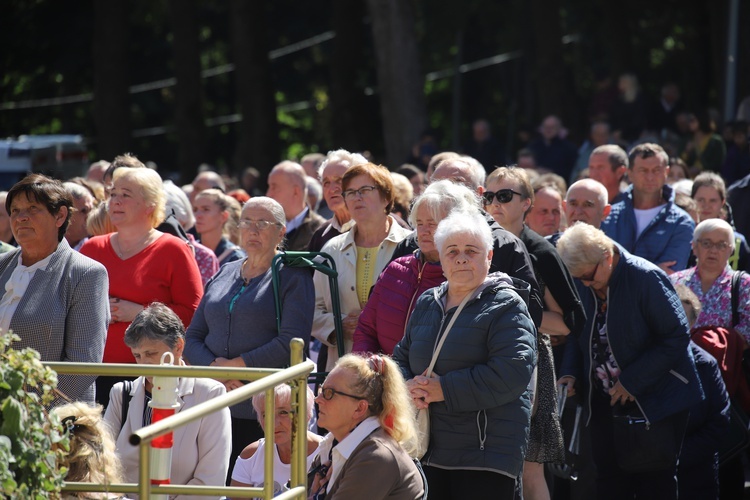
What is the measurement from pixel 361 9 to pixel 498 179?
15198mm

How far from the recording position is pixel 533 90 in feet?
88.1

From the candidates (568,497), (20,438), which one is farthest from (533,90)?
(20,438)

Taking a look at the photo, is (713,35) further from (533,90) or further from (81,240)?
(81,240)

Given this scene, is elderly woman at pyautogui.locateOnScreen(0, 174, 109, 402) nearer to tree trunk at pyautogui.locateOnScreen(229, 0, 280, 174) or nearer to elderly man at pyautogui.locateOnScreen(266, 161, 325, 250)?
elderly man at pyautogui.locateOnScreen(266, 161, 325, 250)

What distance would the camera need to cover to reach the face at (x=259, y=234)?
22.2 ft

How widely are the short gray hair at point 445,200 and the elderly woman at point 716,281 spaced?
256 centimetres

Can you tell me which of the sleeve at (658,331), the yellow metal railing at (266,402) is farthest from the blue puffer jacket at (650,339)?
the yellow metal railing at (266,402)

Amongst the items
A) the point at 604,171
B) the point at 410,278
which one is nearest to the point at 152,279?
the point at 410,278

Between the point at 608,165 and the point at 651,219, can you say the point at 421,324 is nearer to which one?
the point at 651,219

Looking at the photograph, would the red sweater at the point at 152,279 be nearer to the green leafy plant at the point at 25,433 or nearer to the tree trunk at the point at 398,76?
the green leafy plant at the point at 25,433

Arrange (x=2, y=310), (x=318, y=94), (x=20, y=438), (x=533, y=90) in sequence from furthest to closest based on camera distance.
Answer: (x=318, y=94), (x=533, y=90), (x=2, y=310), (x=20, y=438)

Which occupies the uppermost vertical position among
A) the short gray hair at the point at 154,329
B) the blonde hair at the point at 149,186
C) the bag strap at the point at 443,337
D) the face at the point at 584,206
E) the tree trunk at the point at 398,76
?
the tree trunk at the point at 398,76

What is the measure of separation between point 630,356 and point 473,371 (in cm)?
184

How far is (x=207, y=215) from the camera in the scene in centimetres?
927
